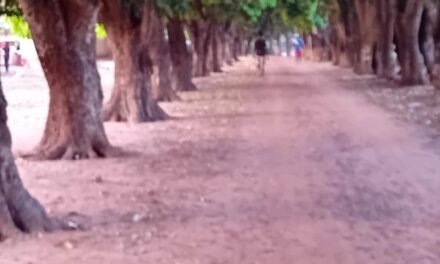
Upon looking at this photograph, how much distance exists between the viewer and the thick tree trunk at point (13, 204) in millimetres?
9961

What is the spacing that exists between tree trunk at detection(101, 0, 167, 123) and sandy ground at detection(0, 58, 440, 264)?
70 centimetres

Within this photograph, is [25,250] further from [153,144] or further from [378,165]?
[153,144]

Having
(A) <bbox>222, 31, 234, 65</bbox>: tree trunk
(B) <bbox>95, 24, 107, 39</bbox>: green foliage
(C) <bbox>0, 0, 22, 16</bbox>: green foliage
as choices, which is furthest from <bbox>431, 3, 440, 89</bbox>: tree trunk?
(A) <bbox>222, 31, 234, 65</bbox>: tree trunk

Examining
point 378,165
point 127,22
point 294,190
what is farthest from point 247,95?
point 294,190

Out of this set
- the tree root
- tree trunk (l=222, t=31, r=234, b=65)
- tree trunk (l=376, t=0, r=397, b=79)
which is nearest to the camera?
the tree root

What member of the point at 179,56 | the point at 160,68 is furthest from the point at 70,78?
the point at 179,56

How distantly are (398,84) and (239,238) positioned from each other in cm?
2576

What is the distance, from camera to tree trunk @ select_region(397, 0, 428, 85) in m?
32.7

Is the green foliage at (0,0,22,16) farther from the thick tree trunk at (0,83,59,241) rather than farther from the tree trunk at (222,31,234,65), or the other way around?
the tree trunk at (222,31,234,65)

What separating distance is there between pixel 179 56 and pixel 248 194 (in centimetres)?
2359

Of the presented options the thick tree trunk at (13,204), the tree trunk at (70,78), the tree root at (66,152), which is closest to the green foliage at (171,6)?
the tree trunk at (70,78)

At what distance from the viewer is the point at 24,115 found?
27000mm

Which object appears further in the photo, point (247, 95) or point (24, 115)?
point (247, 95)

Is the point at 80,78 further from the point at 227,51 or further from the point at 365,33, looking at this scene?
the point at 227,51
